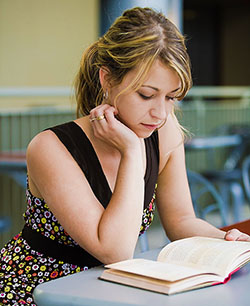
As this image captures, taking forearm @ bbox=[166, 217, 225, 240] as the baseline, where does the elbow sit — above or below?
above

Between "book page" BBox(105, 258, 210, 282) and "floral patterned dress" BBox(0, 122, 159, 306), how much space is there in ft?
0.93

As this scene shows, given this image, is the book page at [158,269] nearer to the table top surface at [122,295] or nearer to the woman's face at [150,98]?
the table top surface at [122,295]

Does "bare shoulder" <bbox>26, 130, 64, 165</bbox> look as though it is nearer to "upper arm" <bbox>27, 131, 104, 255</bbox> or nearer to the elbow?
"upper arm" <bbox>27, 131, 104, 255</bbox>

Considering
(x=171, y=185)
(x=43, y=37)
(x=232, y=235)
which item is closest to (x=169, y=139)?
(x=171, y=185)

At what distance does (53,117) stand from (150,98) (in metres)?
3.11

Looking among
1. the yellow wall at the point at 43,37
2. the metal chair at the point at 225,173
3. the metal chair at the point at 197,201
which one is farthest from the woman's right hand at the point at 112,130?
the yellow wall at the point at 43,37

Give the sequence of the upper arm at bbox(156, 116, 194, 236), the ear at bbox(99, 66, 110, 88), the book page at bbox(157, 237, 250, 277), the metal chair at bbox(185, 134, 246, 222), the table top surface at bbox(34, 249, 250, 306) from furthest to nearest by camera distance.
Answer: the metal chair at bbox(185, 134, 246, 222) < the upper arm at bbox(156, 116, 194, 236) < the ear at bbox(99, 66, 110, 88) < the book page at bbox(157, 237, 250, 277) < the table top surface at bbox(34, 249, 250, 306)

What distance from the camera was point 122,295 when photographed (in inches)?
40.0

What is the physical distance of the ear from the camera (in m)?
1.45

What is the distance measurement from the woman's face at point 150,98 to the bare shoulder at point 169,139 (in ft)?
0.71

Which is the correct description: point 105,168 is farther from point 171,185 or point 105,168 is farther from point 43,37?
point 43,37

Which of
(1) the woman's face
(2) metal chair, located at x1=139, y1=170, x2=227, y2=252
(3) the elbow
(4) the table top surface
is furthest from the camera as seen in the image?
(2) metal chair, located at x1=139, y1=170, x2=227, y2=252

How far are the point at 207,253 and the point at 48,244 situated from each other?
1.40 ft

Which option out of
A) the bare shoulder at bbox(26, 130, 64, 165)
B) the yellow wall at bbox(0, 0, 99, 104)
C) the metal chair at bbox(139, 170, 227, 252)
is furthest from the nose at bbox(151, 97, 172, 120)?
the yellow wall at bbox(0, 0, 99, 104)
